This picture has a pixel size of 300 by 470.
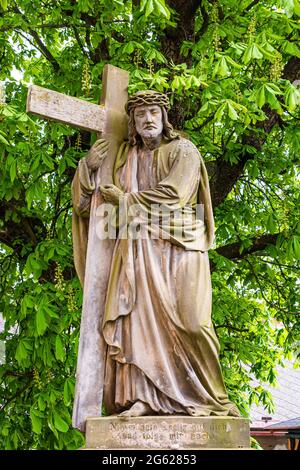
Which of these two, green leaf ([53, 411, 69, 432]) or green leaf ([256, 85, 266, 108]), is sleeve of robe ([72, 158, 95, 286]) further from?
green leaf ([53, 411, 69, 432])

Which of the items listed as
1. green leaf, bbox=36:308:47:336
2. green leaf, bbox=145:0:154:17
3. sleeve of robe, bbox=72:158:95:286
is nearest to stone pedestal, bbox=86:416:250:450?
sleeve of robe, bbox=72:158:95:286

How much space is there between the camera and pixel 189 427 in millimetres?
5266

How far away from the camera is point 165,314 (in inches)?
219

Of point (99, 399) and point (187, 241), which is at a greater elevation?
point (187, 241)

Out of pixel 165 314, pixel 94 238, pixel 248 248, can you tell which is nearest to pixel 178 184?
pixel 94 238

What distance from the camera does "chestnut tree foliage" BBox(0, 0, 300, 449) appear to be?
7926 millimetres

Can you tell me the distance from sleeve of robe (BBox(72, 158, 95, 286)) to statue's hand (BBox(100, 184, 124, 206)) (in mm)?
135

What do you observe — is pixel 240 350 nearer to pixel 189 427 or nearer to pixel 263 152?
pixel 263 152

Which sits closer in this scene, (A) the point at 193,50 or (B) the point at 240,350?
(A) the point at 193,50

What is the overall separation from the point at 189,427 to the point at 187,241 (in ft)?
4.08

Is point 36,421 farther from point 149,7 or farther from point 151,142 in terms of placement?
point 149,7

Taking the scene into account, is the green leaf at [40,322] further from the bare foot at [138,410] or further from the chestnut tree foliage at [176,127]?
the bare foot at [138,410]
